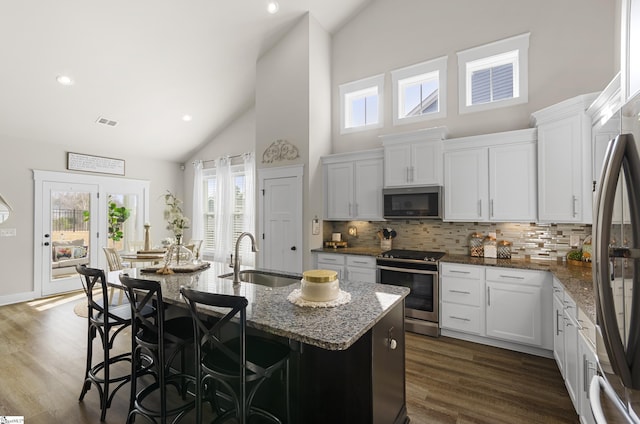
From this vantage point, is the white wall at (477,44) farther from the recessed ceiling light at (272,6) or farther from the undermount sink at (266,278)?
the undermount sink at (266,278)

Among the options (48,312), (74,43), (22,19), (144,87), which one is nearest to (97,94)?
(144,87)

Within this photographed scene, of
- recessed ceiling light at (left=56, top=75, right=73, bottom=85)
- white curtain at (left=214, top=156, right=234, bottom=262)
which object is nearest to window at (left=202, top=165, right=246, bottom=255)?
white curtain at (left=214, top=156, right=234, bottom=262)

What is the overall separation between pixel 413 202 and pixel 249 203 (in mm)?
3400

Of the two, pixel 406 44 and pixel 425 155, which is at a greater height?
pixel 406 44

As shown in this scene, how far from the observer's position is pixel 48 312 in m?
4.59

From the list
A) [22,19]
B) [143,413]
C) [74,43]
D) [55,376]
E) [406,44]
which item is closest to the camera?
[143,413]

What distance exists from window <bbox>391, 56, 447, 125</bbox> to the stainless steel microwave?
1.17 meters

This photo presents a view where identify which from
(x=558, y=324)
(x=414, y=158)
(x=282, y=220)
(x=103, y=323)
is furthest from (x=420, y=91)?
(x=103, y=323)

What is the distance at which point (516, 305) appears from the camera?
3.16 meters

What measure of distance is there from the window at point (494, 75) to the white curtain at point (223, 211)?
15.4 feet

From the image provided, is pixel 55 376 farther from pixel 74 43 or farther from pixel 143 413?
pixel 74 43

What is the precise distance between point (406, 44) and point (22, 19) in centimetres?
486

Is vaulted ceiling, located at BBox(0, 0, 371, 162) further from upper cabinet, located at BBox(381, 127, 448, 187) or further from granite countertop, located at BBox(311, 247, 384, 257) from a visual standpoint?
granite countertop, located at BBox(311, 247, 384, 257)

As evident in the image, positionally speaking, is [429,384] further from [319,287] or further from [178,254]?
[178,254]
